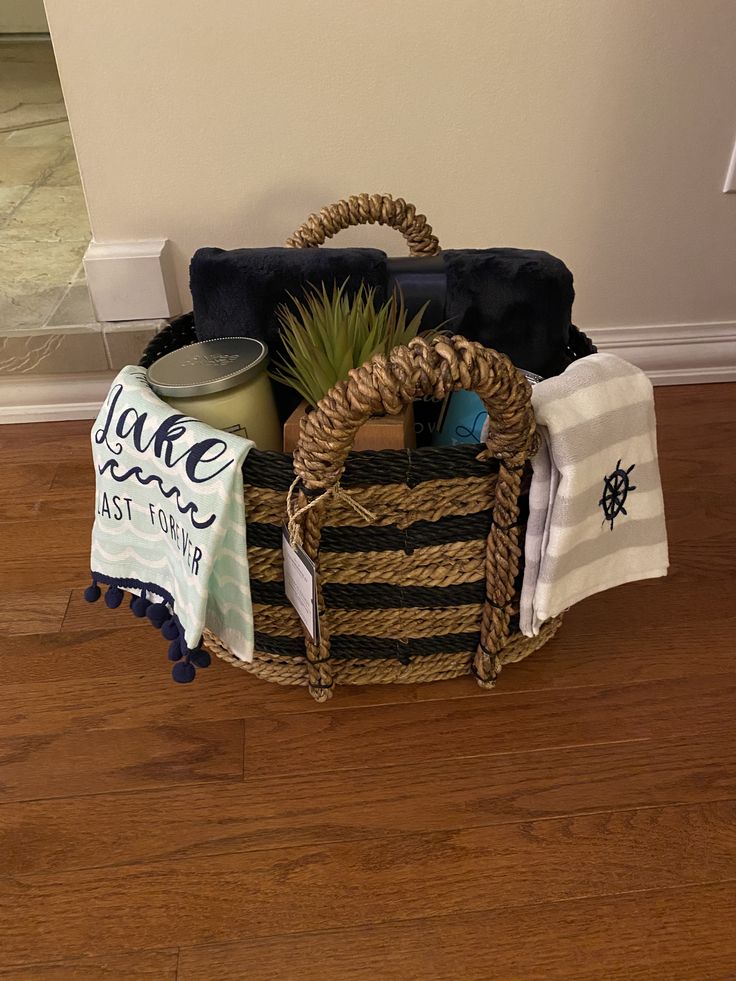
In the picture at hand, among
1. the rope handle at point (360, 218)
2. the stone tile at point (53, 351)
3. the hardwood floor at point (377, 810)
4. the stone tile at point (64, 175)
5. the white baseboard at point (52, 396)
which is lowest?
the hardwood floor at point (377, 810)

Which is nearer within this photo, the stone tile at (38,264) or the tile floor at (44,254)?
the tile floor at (44,254)

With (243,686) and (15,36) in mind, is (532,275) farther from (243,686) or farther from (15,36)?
(15,36)

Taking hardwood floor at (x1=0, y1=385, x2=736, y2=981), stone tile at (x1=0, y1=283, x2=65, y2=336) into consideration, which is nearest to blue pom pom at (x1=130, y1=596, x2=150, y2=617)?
hardwood floor at (x1=0, y1=385, x2=736, y2=981)

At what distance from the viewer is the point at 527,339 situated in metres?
0.90

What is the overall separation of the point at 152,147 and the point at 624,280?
78 cm

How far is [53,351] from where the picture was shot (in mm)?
1303

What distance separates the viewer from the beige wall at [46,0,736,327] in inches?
43.0

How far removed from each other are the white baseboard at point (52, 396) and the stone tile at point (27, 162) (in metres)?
0.93

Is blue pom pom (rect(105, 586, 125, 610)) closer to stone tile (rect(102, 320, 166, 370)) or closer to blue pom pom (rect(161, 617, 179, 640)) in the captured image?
blue pom pom (rect(161, 617, 179, 640))

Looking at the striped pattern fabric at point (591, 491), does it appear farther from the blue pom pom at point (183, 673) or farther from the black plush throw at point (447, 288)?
the blue pom pom at point (183, 673)

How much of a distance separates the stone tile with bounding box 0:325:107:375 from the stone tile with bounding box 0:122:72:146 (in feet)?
3.99

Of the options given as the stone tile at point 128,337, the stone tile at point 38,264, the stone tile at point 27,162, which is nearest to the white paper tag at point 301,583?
the stone tile at point 128,337

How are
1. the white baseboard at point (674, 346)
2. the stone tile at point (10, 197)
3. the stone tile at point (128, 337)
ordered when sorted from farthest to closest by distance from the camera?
the stone tile at point (10, 197), the white baseboard at point (674, 346), the stone tile at point (128, 337)

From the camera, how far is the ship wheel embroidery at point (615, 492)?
72cm
